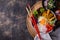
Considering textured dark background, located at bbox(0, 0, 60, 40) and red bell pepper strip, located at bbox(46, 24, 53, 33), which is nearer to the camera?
red bell pepper strip, located at bbox(46, 24, 53, 33)

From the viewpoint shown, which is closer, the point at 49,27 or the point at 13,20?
the point at 49,27

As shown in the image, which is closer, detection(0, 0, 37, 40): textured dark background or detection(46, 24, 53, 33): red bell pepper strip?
detection(46, 24, 53, 33): red bell pepper strip

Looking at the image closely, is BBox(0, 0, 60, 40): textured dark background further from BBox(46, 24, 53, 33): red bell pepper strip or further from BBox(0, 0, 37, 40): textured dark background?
BBox(46, 24, 53, 33): red bell pepper strip

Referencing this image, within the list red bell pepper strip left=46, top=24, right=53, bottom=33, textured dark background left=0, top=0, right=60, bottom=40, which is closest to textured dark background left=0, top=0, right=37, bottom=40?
textured dark background left=0, top=0, right=60, bottom=40

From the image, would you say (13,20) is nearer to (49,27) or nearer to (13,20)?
(13,20)

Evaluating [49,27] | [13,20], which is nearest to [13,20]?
[13,20]

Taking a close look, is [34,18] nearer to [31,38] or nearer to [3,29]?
[31,38]

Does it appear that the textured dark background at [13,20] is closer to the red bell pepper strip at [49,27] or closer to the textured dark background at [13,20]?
the textured dark background at [13,20]

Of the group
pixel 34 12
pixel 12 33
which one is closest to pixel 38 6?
pixel 34 12
